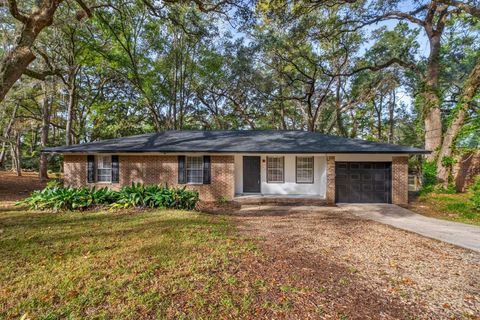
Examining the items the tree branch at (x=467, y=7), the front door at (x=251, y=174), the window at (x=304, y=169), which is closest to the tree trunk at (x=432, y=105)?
the tree branch at (x=467, y=7)

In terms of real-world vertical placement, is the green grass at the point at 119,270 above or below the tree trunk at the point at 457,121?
below

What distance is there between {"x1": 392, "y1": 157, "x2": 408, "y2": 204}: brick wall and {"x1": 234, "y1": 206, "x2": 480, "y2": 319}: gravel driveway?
16.5 ft

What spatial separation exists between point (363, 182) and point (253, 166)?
205 inches

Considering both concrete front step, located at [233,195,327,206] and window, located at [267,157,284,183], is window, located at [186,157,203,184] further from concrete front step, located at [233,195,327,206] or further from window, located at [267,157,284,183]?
window, located at [267,157,284,183]

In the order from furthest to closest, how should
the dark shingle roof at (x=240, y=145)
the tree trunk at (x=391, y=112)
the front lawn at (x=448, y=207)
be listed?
1. the tree trunk at (x=391, y=112)
2. the dark shingle roof at (x=240, y=145)
3. the front lawn at (x=448, y=207)

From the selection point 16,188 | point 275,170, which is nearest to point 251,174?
point 275,170

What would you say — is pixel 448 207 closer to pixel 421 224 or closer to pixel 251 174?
pixel 421 224

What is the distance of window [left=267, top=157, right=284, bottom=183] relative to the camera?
39.5 feet

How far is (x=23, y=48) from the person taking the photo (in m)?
6.15

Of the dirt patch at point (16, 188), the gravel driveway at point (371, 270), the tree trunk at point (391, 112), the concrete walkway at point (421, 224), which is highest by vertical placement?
the tree trunk at point (391, 112)

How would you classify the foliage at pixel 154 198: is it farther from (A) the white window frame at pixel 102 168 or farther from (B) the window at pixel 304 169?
(B) the window at pixel 304 169

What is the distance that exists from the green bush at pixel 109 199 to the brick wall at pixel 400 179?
9065 mm

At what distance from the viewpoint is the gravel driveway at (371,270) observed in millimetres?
2928

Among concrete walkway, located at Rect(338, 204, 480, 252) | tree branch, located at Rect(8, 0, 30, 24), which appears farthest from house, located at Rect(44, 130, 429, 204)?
tree branch, located at Rect(8, 0, 30, 24)
